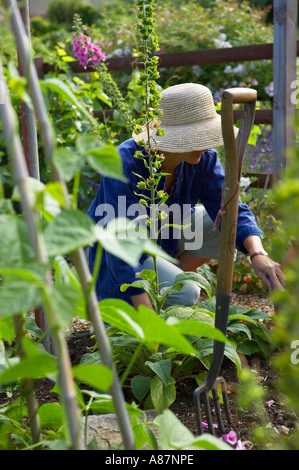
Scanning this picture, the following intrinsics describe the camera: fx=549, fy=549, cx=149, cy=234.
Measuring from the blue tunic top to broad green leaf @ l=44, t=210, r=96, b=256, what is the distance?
1.11 meters

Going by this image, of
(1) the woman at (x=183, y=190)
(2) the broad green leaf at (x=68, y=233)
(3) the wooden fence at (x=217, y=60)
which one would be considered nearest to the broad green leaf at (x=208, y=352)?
(1) the woman at (x=183, y=190)

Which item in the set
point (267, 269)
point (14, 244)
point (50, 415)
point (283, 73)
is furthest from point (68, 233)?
point (283, 73)

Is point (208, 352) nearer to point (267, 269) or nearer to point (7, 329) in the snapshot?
point (267, 269)

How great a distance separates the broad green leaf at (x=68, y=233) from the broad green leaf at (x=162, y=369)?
89 cm

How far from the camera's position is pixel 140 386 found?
5.53 ft

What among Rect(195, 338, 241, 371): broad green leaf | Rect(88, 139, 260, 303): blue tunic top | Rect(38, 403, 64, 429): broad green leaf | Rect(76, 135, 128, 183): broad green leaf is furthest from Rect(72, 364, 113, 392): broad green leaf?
Rect(88, 139, 260, 303): blue tunic top

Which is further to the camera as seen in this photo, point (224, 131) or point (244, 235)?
point (244, 235)

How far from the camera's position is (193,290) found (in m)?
2.16

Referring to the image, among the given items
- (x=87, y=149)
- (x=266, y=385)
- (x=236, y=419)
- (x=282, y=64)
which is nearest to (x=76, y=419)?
(x=87, y=149)

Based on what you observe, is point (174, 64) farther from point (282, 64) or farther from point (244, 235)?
point (244, 235)

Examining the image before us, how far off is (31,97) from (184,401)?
4.01 feet

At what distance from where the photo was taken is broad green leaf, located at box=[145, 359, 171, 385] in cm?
157

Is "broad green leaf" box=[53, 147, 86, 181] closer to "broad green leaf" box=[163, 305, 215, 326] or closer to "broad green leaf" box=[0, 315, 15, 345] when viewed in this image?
"broad green leaf" box=[0, 315, 15, 345]

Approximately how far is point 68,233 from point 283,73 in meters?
3.15
